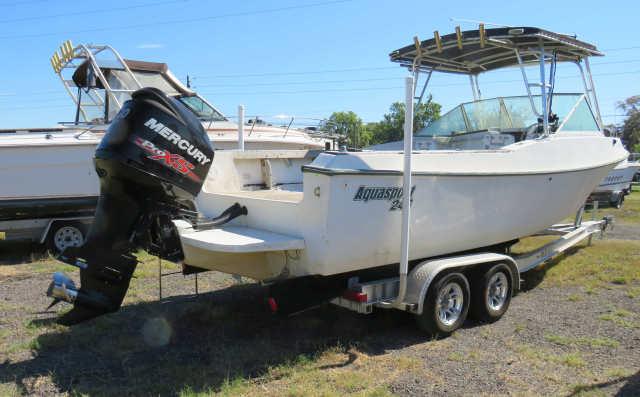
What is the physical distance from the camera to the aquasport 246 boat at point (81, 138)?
7.79 metres

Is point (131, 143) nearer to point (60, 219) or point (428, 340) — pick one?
point (428, 340)

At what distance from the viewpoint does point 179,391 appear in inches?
136

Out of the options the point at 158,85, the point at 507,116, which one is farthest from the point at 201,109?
the point at 507,116

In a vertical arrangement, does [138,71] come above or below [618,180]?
above

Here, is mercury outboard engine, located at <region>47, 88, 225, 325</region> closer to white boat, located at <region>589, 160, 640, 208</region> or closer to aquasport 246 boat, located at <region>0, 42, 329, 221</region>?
aquasport 246 boat, located at <region>0, 42, 329, 221</region>

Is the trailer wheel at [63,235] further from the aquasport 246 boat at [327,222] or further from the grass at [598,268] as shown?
the grass at [598,268]

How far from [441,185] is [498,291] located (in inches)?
56.7

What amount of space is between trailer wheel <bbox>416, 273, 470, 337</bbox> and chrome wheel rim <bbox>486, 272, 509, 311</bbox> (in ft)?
1.37

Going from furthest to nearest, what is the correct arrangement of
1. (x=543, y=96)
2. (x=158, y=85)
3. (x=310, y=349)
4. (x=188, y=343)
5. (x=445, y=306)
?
1. (x=158, y=85)
2. (x=543, y=96)
3. (x=445, y=306)
4. (x=188, y=343)
5. (x=310, y=349)

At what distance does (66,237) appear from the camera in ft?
27.3

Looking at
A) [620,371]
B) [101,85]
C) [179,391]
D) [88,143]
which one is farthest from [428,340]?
[101,85]

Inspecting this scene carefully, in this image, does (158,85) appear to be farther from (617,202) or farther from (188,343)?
(617,202)

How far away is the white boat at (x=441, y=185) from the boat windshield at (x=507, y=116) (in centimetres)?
1

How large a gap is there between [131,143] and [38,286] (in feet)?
11.7
